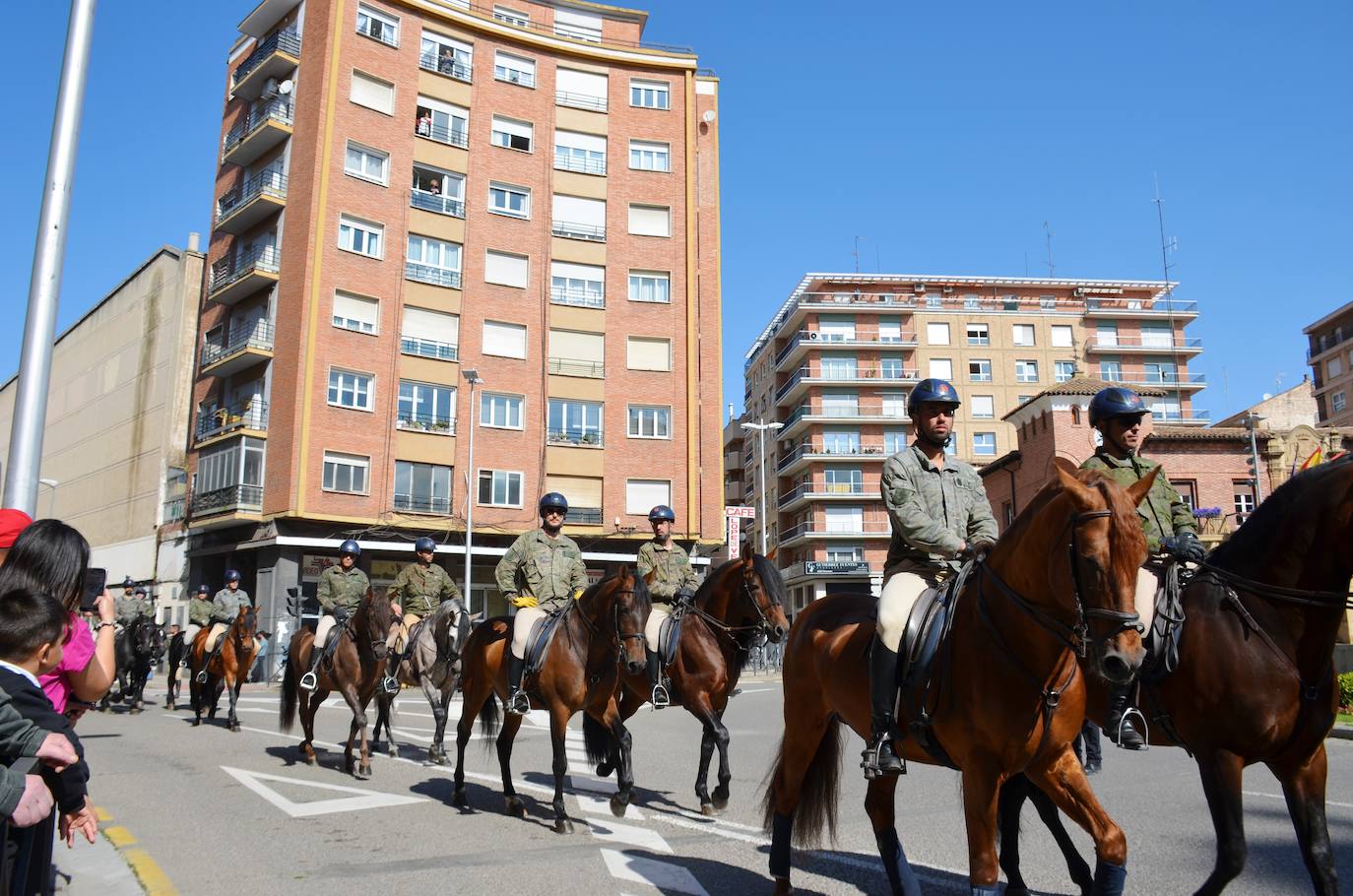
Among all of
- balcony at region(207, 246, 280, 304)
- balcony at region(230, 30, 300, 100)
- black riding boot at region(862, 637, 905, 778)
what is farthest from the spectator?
balcony at region(230, 30, 300, 100)

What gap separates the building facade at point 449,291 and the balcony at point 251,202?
0.13m

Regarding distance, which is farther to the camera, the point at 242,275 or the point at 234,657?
the point at 242,275

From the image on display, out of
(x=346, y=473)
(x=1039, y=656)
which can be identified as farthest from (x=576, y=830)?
(x=346, y=473)

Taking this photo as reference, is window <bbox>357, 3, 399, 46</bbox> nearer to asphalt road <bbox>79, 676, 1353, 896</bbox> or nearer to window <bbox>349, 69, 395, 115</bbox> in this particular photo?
window <bbox>349, 69, 395, 115</bbox>

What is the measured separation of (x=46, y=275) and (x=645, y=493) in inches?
1310

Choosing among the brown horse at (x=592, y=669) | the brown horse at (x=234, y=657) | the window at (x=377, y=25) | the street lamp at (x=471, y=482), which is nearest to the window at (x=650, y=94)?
the window at (x=377, y=25)

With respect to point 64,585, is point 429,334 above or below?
above

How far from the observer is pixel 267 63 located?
3856 cm

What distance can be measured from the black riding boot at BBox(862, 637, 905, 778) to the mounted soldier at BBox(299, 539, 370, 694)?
9123 mm

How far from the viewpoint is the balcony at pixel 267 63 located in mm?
38375

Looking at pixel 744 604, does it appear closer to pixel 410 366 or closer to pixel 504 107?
pixel 410 366

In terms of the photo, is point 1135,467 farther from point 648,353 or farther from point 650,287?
point 650,287

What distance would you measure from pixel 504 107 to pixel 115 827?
124 feet

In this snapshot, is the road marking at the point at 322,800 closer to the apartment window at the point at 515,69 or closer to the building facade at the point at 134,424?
the building facade at the point at 134,424
